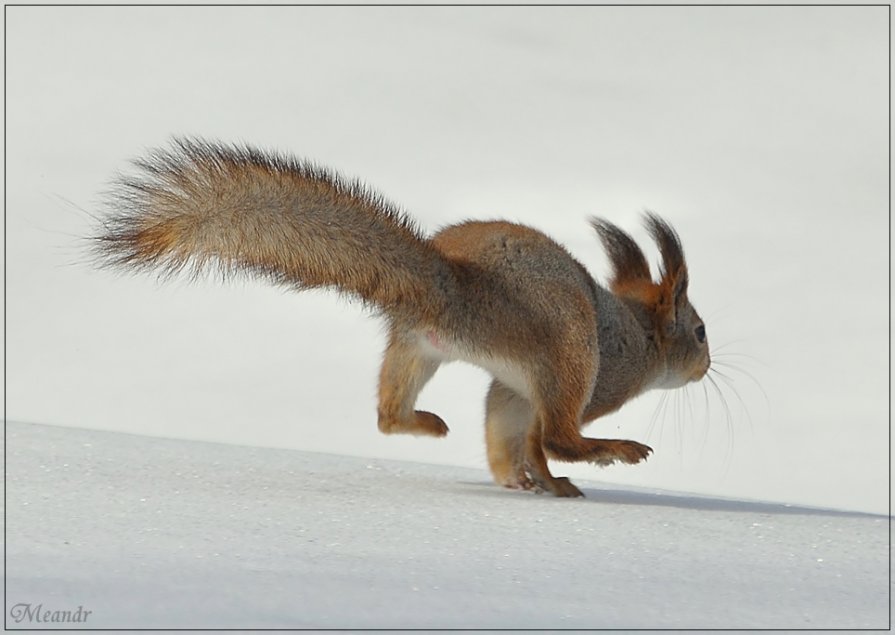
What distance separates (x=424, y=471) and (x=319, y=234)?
3.30 feet

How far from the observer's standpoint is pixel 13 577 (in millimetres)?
2334

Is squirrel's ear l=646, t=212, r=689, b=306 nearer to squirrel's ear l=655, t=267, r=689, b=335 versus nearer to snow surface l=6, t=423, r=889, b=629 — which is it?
squirrel's ear l=655, t=267, r=689, b=335

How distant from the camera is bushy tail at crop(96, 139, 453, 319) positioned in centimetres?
340

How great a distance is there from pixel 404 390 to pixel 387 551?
130 centimetres

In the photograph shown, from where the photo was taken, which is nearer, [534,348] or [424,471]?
[534,348]

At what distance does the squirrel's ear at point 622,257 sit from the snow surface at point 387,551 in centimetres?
83

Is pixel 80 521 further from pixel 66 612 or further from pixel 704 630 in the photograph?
pixel 704 630

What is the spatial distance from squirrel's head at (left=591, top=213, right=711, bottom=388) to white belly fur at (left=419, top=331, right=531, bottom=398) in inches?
29.9

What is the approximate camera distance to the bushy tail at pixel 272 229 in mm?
3398

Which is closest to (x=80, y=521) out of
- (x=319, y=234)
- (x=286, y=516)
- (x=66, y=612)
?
(x=286, y=516)

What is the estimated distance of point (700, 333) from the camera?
15.5ft
